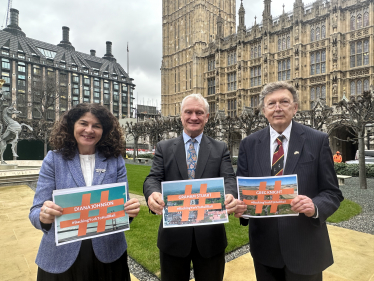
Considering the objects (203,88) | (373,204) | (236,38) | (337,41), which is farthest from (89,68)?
(373,204)

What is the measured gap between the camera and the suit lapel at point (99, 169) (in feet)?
6.23

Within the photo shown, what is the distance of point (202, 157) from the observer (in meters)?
2.18

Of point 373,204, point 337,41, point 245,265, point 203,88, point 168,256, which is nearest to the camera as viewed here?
point 168,256

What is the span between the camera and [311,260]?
179 cm

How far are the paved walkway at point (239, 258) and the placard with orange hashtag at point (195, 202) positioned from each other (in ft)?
6.05

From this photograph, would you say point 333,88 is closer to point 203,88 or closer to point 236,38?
point 236,38

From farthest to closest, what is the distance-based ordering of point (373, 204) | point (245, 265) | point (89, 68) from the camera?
point (89, 68) < point (373, 204) < point (245, 265)

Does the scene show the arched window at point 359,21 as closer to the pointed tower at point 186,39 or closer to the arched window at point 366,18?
the arched window at point 366,18

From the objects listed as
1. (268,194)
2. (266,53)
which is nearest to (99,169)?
(268,194)

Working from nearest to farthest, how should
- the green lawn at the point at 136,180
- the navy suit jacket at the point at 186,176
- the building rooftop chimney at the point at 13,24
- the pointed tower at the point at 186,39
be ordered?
the navy suit jacket at the point at 186,176, the green lawn at the point at 136,180, the pointed tower at the point at 186,39, the building rooftop chimney at the point at 13,24

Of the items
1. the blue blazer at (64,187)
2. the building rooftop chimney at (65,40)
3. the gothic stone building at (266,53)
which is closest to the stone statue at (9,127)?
the blue blazer at (64,187)

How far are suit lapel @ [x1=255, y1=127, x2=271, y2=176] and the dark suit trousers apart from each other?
0.92 m

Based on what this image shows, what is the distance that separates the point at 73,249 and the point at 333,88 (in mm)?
29615

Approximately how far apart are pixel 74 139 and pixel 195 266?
1596 mm
